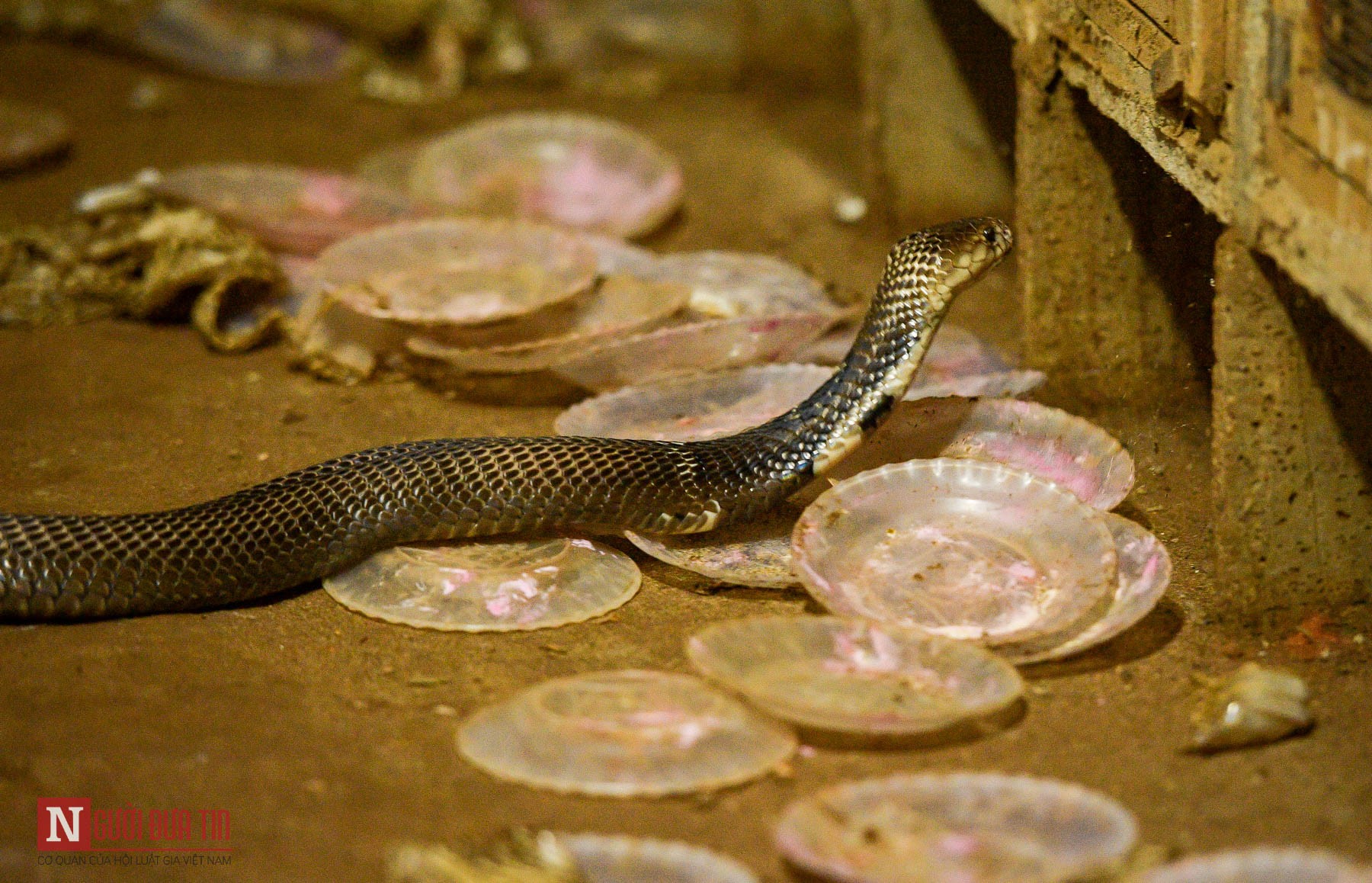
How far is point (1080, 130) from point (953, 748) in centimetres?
241

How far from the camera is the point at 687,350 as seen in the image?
5.18 meters

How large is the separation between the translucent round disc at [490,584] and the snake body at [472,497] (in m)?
0.06

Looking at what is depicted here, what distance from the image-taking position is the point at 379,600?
13.1 feet

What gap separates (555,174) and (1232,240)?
172 inches

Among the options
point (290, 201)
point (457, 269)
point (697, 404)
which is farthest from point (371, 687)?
point (290, 201)

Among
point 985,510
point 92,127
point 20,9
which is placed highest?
point 20,9

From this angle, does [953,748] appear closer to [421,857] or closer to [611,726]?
[611,726]

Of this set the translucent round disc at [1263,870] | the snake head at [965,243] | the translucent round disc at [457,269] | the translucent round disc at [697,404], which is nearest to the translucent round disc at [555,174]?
the translucent round disc at [457,269]

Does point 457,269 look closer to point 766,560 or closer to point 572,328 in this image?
point 572,328

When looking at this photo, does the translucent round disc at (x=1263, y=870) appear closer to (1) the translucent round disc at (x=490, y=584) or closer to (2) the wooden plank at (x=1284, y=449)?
(2) the wooden plank at (x=1284, y=449)

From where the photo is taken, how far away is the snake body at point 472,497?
3896 mm

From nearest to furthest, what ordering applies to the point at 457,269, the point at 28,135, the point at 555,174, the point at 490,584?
1. the point at 490,584
2. the point at 457,269
3. the point at 555,174
4. the point at 28,135

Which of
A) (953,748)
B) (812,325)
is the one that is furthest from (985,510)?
(812,325)

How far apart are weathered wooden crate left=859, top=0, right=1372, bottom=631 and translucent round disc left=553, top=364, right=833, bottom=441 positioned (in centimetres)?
92
